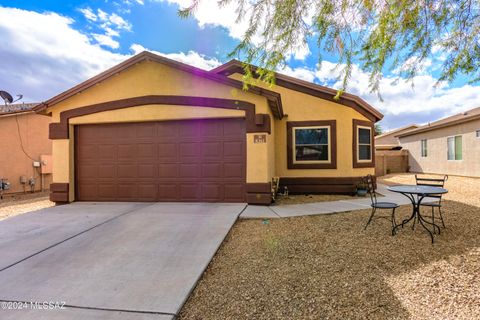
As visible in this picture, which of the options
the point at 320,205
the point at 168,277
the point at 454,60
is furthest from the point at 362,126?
the point at 168,277

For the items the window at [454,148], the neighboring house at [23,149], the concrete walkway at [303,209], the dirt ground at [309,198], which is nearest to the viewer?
the concrete walkway at [303,209]

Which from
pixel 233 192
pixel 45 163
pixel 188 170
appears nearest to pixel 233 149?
pixel 233 192

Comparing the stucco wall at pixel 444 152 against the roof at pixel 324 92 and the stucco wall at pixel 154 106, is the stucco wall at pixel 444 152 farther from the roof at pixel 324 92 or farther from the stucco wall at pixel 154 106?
the stucco wall at pixel 154 106

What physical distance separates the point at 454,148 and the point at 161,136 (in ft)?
57.5

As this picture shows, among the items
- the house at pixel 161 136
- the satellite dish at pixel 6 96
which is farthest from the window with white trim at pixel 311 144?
the satellite dish at pixel 6 96

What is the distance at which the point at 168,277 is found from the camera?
3.35 meters

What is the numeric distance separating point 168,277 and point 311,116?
8.20 m

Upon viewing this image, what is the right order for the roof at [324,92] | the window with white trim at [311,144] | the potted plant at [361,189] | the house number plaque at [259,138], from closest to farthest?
the house number plaque at [259,138] < the potted plant at [361,189] < the roof at [324,92] < the window with white trim at [311,144]

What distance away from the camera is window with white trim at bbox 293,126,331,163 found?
9.80 m

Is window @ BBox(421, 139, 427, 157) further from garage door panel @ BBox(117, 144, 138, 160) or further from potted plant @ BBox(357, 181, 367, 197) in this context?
garage door panel @ BBox(117, 144, 138, 160)

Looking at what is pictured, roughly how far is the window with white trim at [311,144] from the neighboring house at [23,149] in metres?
11.8

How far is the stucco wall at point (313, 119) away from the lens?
9695 mm

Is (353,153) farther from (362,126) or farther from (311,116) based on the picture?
(311,116)

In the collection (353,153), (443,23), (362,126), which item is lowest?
(353,153)
